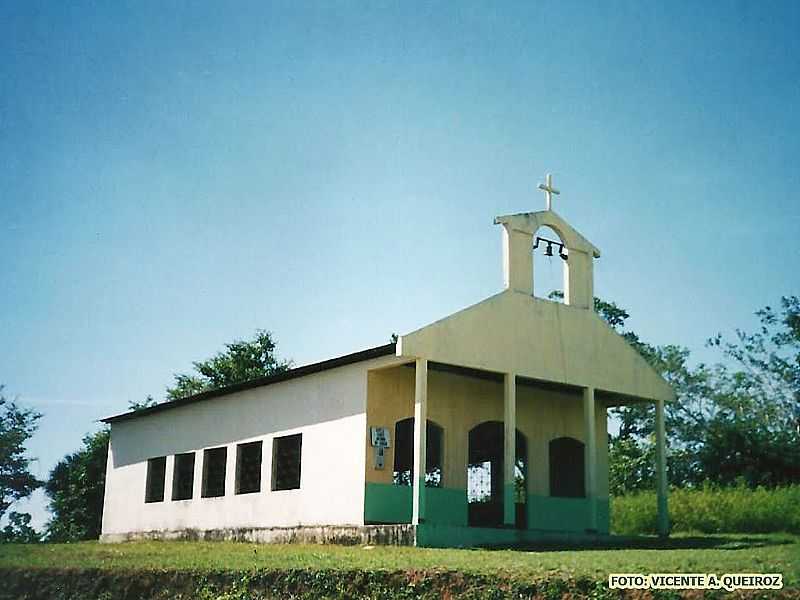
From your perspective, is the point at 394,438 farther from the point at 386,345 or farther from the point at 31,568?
the point at 31,568

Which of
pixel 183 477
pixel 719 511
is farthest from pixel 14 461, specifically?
pixel 719 511

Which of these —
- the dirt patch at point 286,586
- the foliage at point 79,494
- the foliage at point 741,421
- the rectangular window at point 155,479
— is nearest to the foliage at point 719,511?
the foliage at point 741,421

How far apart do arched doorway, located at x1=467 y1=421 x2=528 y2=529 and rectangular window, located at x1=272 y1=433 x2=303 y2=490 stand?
13.8 feet

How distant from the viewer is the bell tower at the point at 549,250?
72.1 feet

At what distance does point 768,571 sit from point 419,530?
29.5 feet

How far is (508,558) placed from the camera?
13172 millimetres

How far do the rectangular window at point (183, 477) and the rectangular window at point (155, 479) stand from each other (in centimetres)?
104

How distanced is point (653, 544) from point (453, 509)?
480 cm

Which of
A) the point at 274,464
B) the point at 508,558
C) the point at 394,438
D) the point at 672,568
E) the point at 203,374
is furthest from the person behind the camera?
the point at 203,374

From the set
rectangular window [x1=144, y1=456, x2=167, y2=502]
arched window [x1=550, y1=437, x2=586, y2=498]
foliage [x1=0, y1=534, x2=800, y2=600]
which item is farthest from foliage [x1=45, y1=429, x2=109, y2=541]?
foliage [x1=0, y1=534, x2=800, y2=600]

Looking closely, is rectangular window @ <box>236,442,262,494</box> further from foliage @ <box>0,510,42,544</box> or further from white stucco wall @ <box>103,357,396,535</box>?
foliage @ <box>0,510,42,544</box>

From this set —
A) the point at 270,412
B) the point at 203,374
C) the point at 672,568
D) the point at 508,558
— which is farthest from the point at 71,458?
the point at 672,568

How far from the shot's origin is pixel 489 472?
84.7 ft

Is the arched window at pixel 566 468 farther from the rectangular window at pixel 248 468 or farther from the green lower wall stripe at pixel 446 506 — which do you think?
the rectangular window at pixel 248 468
